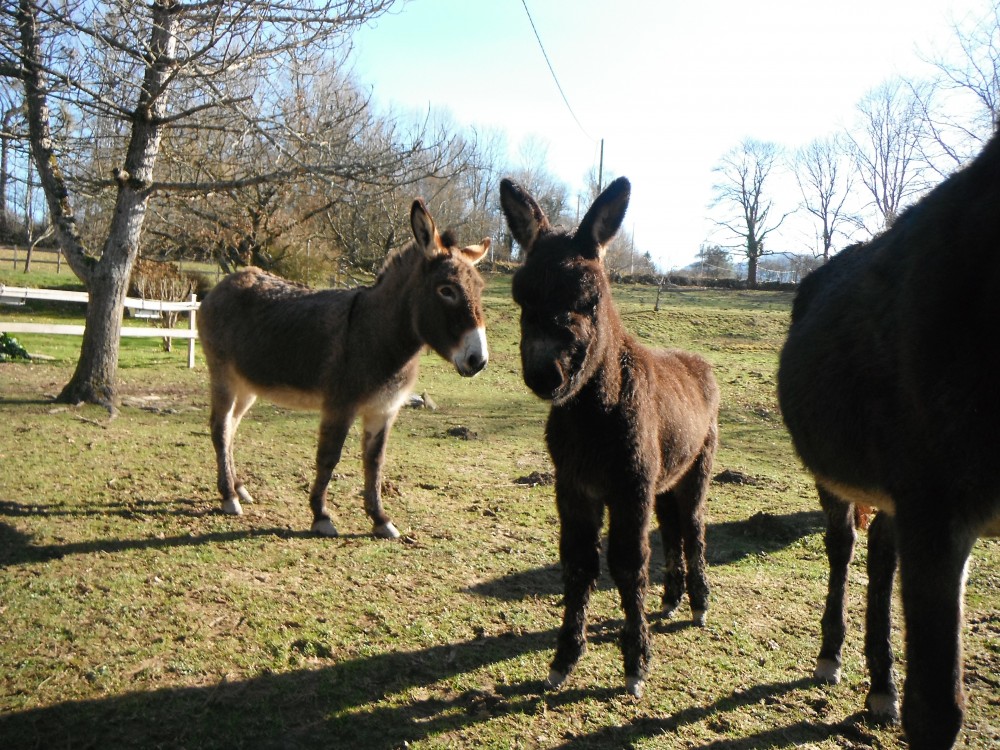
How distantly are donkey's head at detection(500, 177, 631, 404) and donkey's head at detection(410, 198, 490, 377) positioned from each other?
200 centimetres

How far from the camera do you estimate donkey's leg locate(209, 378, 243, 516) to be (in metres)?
6.40

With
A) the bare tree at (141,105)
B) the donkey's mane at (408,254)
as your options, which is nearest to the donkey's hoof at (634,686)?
the donkey's mane at (408,254)

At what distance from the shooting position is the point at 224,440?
265 inches

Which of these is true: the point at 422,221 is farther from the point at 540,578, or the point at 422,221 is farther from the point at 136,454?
the point at 136,454

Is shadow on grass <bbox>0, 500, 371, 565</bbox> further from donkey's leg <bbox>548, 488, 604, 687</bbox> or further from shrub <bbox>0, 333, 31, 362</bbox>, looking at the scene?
shrub <bbox>0, 333, 31, 362</bbox>

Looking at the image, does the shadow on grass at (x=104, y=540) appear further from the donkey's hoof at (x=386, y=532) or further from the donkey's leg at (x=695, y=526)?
the donkey's leg at (x=695, y=526)

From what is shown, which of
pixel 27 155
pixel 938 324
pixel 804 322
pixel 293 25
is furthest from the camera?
pixel 27 155

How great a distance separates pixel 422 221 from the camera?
19.7 ft

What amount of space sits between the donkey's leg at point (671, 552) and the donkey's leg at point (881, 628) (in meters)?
1.33

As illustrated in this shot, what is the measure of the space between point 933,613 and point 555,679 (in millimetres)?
2009

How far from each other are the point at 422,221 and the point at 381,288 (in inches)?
37.5

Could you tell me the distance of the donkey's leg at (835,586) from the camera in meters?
4.04

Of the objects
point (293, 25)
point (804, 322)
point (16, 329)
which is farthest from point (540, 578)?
point (16, 329)

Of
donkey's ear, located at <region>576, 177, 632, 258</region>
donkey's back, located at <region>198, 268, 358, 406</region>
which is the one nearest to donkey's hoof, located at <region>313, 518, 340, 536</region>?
donkey's back, located at <region>198, 268, 358, 406</region>
